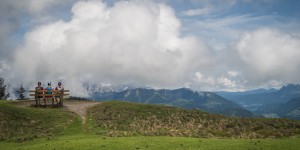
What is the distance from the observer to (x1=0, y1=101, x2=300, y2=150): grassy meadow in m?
35.4

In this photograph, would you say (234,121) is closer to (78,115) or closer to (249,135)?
(249,135)

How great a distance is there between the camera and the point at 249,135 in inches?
1800

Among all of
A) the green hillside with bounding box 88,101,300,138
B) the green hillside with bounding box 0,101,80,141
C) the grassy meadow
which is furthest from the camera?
the green hillside with bounding box 88,101,300,138

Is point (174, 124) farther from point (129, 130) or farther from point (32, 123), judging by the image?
point (32, 123)

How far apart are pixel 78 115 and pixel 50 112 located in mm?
5461

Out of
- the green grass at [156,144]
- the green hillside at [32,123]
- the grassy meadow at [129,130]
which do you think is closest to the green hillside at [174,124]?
the grassy meadow at [129,130]

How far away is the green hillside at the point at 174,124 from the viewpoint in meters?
46.3

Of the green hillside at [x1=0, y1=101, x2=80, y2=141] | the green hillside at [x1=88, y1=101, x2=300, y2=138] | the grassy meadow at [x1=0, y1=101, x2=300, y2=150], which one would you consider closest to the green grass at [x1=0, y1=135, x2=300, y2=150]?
the grassy meadow at [x1=0, y1=101, x2=300, y2=150]

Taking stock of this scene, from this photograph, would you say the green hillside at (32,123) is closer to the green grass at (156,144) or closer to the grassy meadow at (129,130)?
the grassy meadow at (129,130)

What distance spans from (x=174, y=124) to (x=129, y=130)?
963 centimetres

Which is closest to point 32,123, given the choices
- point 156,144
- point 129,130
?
point 129,130

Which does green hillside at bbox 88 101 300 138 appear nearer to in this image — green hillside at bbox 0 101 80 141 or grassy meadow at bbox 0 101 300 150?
grassy meadow at bbox 0 101 300 150

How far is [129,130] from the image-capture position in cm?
4822

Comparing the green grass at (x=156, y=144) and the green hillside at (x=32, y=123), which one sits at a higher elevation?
the green hillside at (x=32, y=123)
